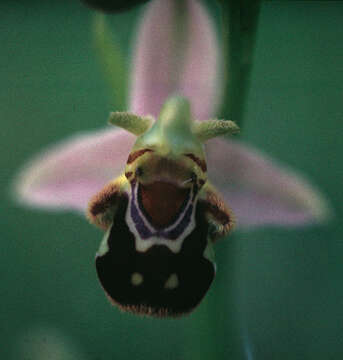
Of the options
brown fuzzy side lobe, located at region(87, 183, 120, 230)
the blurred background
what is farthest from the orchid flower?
the blurred background

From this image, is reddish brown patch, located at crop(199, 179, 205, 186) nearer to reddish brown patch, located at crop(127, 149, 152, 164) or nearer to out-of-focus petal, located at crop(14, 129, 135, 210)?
reddish brown patch, located at crop(127, 149, 152, 164)

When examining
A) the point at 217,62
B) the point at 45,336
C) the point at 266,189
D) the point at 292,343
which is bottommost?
the point at 45,336

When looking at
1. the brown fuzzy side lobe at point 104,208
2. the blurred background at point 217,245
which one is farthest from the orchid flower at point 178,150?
the blurred background at point 217,245

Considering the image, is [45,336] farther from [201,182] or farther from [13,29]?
[13,29]

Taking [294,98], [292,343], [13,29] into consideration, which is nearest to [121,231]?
[292,343]

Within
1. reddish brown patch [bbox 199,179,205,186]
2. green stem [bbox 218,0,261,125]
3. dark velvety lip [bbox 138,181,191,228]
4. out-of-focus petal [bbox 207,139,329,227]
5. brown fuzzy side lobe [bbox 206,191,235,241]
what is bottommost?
out-of-focus petal [bbox 207,139,329,227]

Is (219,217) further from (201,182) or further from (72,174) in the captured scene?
(72,174)

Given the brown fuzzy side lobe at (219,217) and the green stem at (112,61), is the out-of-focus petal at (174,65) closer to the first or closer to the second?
the green stem at (112,61)
